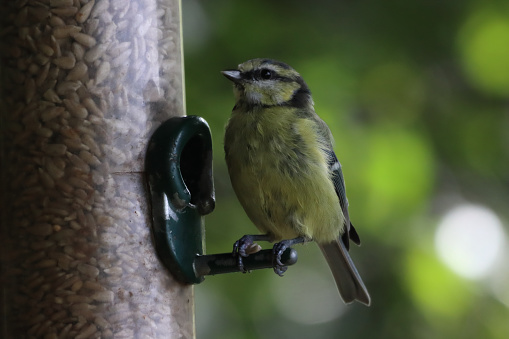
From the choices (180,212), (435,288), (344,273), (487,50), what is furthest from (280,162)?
(487,50)

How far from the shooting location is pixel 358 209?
4.62 meters

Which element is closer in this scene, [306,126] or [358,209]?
[306,126]

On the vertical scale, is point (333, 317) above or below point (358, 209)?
below

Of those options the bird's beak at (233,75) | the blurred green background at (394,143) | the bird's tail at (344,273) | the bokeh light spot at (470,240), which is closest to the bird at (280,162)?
the bird's beak at (233,75)

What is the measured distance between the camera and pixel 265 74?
13.2ft

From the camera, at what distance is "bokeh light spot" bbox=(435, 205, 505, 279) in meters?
4.63

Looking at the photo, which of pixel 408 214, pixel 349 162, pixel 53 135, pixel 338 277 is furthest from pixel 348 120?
pixel 53 135

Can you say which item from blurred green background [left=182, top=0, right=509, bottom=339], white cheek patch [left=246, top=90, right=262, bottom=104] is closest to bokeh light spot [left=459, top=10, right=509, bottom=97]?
blurred green background [left=182, top=0, right=509, bottom=339]

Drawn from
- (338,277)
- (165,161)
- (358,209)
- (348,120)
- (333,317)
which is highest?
(165,161)

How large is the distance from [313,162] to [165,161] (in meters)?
0.98

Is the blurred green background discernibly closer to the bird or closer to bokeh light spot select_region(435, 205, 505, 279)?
bokeh light spot select_region(435, 205, 505, 279)

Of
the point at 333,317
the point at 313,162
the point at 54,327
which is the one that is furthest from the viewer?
the point at 333,317

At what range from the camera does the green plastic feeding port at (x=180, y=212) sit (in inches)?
121

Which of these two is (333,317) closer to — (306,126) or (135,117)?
(306,126)
